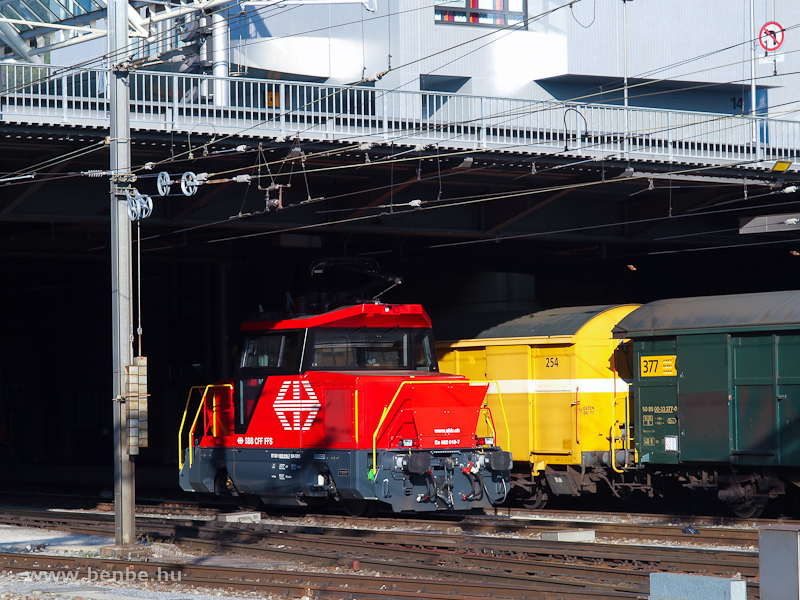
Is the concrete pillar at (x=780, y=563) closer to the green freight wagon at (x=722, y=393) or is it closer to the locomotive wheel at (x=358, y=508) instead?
the green freight wagon at (x=722, y=393)

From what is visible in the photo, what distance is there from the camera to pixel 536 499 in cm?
1878

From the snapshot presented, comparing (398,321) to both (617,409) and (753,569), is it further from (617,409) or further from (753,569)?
(753,569)

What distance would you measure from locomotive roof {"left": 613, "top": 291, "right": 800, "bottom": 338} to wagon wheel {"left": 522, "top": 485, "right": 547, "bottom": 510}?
137 inches

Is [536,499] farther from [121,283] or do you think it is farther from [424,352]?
[121,283]

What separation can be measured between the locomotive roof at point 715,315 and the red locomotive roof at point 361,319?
3.49 m

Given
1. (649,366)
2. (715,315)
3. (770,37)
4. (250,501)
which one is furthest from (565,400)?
(770,37)

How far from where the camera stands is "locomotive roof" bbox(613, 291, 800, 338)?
15.1 m

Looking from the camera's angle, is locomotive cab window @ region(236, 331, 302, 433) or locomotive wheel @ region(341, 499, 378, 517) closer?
locomotive cab window @ region(236, 331, 302, 433)

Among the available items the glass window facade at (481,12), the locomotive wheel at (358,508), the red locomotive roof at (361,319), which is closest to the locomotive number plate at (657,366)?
the red locomotive roof at (361,319)

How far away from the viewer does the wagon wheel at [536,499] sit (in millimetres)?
18672

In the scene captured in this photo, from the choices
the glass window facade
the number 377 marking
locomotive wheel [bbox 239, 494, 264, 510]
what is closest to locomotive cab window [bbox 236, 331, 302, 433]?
locomotive wheel [bbox 239, 494, 264, 510]

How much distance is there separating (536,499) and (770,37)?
94.6 ft

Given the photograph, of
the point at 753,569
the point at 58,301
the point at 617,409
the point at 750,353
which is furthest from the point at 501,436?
the point at 58,301

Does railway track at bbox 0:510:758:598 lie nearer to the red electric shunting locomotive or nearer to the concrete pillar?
the red electric shunting locomotive
